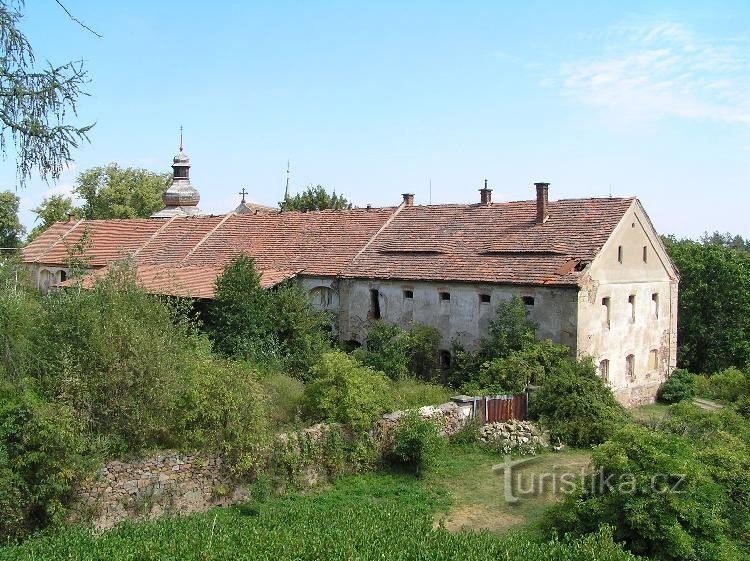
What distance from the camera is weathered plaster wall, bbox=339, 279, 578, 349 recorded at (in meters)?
Result: 22.8

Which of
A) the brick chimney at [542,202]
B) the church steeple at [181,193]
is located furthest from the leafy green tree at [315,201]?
the brick chimney at [542,202]

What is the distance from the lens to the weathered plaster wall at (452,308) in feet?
74.8

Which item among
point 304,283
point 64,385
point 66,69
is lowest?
point 64,385

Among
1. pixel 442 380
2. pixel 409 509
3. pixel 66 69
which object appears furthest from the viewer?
pixel 442 380

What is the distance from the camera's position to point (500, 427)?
1936 cm

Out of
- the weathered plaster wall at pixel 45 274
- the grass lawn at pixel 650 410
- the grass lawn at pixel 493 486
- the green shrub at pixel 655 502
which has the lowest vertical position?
the grass lawn at pixel 493 486

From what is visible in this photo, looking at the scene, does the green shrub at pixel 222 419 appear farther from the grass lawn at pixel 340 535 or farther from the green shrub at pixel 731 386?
the green shrub at pixel 731 386

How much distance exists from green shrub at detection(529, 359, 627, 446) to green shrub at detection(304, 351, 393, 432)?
4881 mm

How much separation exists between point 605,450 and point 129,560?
829 centimetres

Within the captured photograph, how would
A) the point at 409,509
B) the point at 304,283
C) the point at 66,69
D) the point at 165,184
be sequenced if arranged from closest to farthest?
the point at 66,69 < the point at 409,509 < the point at 304,283 < the point at 165,184

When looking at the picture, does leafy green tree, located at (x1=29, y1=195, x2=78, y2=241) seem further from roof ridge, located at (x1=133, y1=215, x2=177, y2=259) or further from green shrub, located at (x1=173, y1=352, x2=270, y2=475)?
green shrub, located at (x1=173, y1=352, x2=270, y2=475)

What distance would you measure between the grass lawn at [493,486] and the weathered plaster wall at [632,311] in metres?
5.78

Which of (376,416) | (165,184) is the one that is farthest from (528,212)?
(165,184)

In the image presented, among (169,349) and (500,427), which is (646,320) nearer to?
(500,427)
